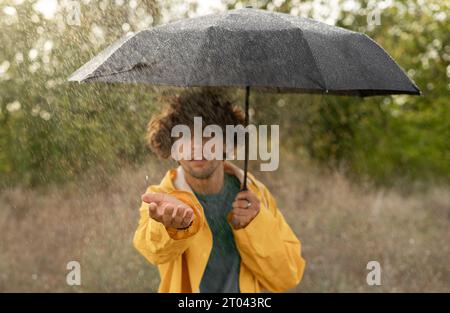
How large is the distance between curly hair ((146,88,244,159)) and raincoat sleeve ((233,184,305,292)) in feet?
1.64

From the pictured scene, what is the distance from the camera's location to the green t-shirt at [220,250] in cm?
322

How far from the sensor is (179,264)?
3.17 meters

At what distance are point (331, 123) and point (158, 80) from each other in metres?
6.42

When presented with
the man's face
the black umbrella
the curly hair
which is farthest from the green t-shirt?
the black umbrella

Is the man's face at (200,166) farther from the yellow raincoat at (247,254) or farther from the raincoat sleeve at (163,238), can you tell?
the raincoat sleeve at (163,238)

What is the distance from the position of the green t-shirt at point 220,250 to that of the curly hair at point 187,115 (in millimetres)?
370

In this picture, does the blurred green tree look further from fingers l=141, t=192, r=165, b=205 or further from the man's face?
fingers l=141, t=192, r=165, b=205

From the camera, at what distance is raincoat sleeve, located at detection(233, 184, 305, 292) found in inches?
122

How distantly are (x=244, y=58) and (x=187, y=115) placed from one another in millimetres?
890

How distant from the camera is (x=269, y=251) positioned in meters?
3.14

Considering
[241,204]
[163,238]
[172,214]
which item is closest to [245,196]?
[241,204]

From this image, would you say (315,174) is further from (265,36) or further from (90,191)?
(265,36)

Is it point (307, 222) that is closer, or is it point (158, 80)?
point (158, 80)

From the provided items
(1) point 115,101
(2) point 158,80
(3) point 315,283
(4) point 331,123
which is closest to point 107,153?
(1) point 115,101
